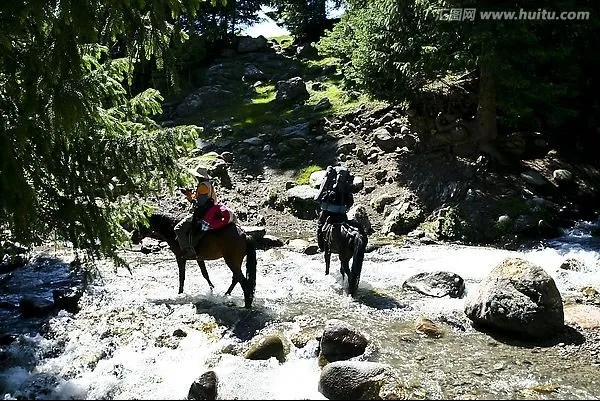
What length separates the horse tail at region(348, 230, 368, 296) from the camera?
1003 cm

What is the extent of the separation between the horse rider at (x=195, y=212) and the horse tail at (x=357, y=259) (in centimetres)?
265

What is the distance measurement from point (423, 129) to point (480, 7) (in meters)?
4.64

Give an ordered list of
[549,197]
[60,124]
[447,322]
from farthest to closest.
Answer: [549,197] < [447,322] < [60,124]

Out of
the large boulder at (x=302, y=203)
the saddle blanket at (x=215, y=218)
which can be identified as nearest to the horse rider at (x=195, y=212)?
the saddle blanket at (x=215, y=218)

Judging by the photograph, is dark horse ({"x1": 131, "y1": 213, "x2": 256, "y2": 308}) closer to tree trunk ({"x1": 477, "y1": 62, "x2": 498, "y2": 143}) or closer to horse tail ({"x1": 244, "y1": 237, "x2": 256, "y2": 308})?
horse tail ({"x1": 244, "y1": 237, "x2": 256, "y2": 308})

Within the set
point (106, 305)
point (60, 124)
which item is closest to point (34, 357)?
point (106, 305)

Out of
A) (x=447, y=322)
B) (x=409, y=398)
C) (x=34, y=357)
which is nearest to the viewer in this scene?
(x=409, y=398)

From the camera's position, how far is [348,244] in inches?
406

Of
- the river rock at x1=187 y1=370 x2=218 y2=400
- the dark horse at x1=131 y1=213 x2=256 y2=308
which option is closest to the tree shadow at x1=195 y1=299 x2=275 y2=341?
the dark horse at x1=131 y1=213 x2=256 y2=308

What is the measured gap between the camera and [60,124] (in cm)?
678

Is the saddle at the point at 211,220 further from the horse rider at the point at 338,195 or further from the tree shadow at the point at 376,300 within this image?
the tree shadow at the point at 376,300

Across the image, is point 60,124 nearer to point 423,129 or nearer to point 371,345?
point 371,345

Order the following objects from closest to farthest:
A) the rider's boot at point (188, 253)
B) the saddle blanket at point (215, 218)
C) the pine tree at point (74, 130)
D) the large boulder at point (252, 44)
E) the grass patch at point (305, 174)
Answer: the pine tree at point (74, 130), the saddle blanket at point (215, 218), the rider's boot at point (188, 253), the grass patch at point (305, 174), the large boulder at point (252, 44)

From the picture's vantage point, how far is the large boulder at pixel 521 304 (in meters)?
8.01
